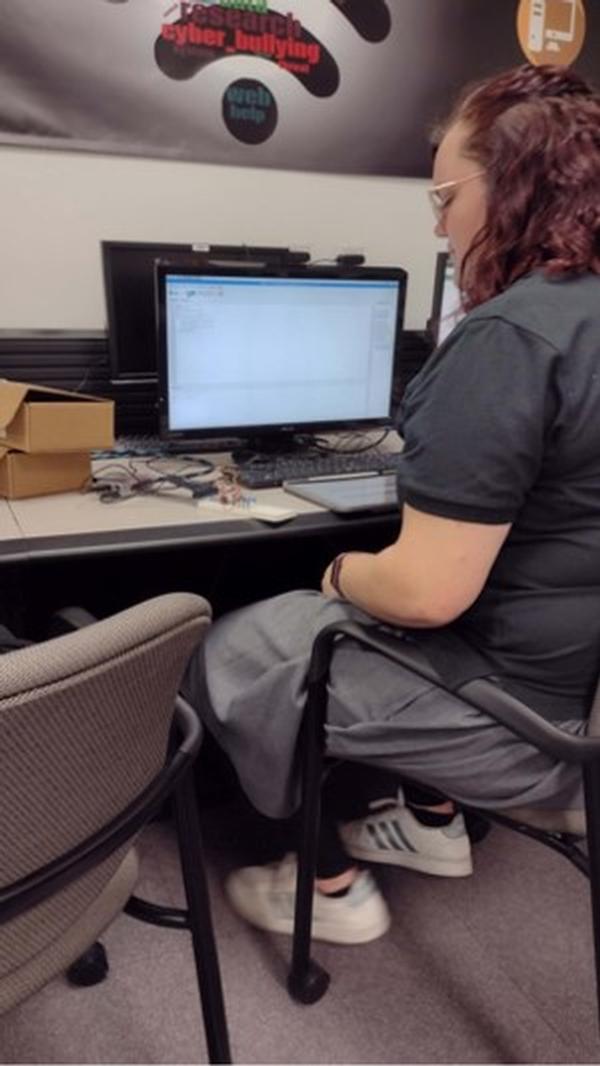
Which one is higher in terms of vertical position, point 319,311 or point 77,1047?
point 319,311

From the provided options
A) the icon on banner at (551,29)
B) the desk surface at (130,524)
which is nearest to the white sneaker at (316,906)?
the desk surface at (130,524)

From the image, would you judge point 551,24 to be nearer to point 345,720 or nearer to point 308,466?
point 308,466

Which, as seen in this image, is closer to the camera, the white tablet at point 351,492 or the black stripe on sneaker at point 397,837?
the white tablet at point 351,492

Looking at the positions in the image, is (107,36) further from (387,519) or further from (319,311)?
(387,519)

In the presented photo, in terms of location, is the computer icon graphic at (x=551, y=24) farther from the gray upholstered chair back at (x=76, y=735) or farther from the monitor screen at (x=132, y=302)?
the gray upholstered chair back at (x=76, y=735)

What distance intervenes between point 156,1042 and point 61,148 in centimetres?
169

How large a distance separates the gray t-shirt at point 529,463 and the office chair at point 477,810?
0.25 ft

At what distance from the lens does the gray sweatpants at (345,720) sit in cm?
106

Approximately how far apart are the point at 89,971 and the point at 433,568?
2.83 ft

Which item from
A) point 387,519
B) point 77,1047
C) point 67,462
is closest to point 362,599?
point 387,519

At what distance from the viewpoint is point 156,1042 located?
1.22 metres

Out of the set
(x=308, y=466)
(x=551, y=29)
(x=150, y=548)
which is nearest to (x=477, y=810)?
(x=150, y=548)

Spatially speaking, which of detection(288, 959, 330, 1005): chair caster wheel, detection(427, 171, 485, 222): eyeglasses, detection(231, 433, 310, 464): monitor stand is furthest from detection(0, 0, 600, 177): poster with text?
detection(288, 959, 330, 1005): chair caster wheel

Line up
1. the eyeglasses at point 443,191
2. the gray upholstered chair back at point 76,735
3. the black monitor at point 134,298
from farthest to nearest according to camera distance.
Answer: the black monitor at point 134,298
the eyeglasses at point 443,191
the gray upholstered chair back at point 76,735
